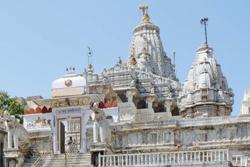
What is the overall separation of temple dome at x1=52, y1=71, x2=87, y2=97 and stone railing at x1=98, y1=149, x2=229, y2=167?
6.15 m

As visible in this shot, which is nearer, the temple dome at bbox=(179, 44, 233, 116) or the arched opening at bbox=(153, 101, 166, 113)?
the temple dome at bbox=(179, 44, 233, 116)

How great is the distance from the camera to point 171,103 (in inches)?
2657

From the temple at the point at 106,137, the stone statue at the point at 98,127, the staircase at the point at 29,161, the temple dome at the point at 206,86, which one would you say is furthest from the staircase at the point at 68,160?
the temple dome at the point at 206,86

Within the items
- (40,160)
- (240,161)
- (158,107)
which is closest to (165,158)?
(240,161)

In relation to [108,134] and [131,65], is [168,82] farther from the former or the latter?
[108,134]

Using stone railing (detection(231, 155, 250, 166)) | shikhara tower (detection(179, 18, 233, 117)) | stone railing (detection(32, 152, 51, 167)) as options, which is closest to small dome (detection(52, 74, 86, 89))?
stone railing (detection(32, 152, 51, 167))

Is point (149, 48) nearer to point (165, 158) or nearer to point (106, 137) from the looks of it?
point (106, 137)

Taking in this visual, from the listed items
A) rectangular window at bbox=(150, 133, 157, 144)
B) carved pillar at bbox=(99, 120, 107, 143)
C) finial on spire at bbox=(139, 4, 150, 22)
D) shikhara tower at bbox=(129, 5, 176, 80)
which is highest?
finial on spire at bbox=(139, 4, 150, 22)

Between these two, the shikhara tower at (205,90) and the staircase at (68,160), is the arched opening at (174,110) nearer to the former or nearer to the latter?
the shikhara tower at (205,90)

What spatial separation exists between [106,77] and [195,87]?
11.2 metres

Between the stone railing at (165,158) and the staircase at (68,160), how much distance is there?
1270 millimetres

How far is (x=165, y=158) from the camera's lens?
118ft

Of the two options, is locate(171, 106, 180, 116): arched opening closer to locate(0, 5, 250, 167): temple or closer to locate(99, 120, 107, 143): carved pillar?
locate(0, 5, 250, 167): temple

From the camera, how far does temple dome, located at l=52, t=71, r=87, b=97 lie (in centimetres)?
4163
